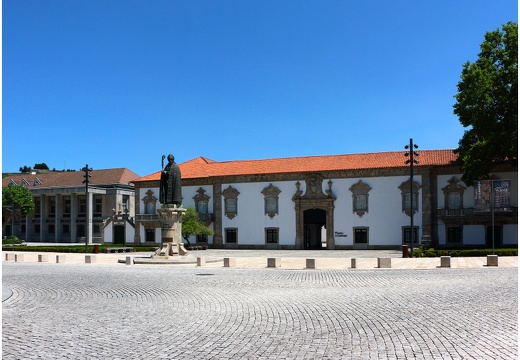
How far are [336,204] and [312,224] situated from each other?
4.20 meters

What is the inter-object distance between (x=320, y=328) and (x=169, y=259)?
72.3 ft

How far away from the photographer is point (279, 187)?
182ft

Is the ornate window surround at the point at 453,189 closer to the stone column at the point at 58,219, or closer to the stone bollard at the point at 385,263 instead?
the stone bollard at the point at 385,263

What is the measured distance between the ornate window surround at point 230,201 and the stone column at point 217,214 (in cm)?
60

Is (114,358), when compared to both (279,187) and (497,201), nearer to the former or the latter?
(497,201)

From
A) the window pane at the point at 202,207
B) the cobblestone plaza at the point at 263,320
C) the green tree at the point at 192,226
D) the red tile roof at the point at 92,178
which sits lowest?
the cobblestone plaza at the point at 263,320

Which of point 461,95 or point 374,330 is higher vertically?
point 461,95

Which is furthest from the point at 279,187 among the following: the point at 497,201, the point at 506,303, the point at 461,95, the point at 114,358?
the point at 114,358

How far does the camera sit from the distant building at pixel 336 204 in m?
49.1

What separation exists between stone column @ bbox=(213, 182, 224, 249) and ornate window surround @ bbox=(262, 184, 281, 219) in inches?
196

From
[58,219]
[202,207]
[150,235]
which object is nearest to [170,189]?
[202,207]

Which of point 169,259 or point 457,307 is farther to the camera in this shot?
point 169,259

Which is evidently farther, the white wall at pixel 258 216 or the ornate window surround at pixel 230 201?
the ornate window surround at pixel 230 201

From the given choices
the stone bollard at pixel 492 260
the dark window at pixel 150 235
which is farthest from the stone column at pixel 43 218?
the stone bollard at pixel 492 260
